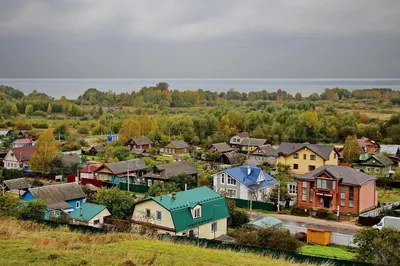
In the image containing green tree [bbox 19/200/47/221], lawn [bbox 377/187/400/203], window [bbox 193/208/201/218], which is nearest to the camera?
window [bbox 193/208/201/218]

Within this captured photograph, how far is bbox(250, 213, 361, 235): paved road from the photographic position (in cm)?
2305

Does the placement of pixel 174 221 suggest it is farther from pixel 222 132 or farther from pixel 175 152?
pixel 222 132

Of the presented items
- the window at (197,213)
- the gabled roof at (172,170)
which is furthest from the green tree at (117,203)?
the gabled roof at (172,170)

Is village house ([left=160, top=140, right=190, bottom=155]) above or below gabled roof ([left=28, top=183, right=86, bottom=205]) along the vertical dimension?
below

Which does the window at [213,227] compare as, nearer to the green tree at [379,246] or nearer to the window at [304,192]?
the green tree at [379,246]

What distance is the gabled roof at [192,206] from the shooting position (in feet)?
62.2

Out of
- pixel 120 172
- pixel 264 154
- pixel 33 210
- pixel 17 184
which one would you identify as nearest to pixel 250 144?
pixel 264 154

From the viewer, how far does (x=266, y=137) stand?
57.3 m

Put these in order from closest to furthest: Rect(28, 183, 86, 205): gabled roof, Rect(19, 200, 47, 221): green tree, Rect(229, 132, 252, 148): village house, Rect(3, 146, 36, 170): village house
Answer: Rect(19, 200, 47, 221): green tree
Rect(28, 183, 86, 205): gabled roof
Rect(3, 146, 36, 170): village house
Rect(229, 132, 252, 148): village house

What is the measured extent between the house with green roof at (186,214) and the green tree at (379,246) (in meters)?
6.07

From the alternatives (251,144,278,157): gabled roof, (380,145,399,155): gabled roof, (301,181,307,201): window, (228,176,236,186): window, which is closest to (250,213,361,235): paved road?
(301,181,307,201): window

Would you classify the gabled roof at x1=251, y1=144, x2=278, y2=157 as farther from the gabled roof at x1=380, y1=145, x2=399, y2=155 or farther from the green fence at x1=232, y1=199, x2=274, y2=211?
the green fence at x1=232, y1=199, x2=274, y2=211

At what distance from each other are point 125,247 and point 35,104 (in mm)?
99094

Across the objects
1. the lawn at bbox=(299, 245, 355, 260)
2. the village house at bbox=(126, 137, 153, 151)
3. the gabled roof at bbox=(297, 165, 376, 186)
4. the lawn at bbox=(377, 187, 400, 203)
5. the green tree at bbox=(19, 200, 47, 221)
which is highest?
the gabled roof at bbox=(297, 165, 376, 186)
